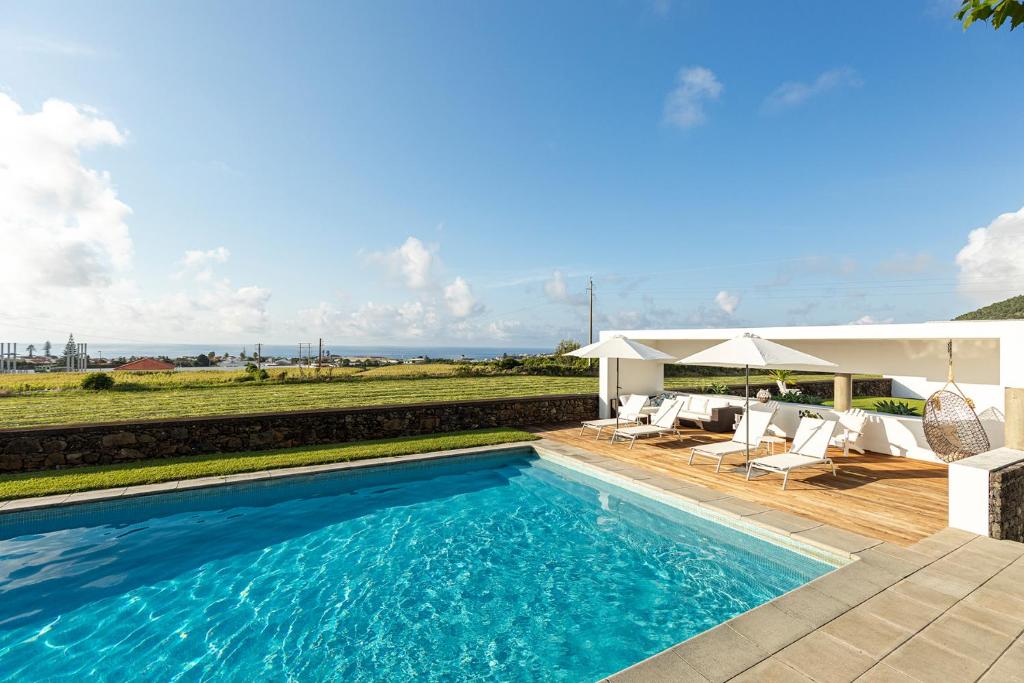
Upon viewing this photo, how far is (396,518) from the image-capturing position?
6.84m

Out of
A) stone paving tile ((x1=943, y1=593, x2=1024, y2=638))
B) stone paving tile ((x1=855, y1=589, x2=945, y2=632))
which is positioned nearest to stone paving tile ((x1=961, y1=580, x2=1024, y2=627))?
stone paving tile ((x1=943, y1=593, x2=1024, y2=638))

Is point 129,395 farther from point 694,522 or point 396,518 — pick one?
point 694,522

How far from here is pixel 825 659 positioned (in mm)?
3031

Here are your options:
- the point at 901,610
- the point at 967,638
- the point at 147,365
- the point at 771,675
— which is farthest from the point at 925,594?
the point at 147,365

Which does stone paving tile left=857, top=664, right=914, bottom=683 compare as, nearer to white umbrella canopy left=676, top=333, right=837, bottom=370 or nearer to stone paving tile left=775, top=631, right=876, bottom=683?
stone paving tile left=775, top=631, right=876, bottom=683

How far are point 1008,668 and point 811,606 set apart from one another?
110 cm

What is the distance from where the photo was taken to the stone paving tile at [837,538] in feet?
15.9

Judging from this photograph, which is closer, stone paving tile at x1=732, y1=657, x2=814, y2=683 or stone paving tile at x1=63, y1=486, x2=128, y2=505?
stone paving tile at x1=732, y1=657, x2=814, y2=683

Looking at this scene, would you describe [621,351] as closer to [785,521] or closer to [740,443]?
[740,443]

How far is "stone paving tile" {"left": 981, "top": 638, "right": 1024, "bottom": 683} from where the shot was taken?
282 cm

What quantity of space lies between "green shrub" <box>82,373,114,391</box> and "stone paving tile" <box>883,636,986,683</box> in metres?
22.7

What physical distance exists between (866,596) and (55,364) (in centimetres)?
3094

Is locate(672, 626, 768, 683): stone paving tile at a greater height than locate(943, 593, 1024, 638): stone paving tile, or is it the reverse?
locate(943, 593, 1024, 638): stone paving tile

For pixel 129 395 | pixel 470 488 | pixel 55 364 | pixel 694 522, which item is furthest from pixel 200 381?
pixel 694 522
